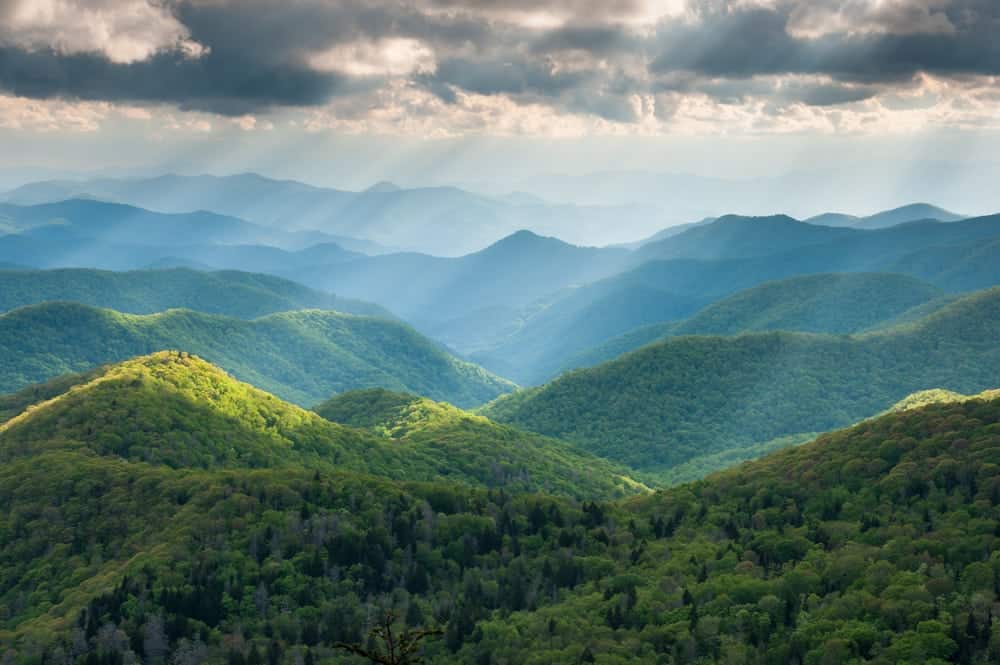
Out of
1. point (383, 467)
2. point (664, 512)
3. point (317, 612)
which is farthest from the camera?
point (383, 467)

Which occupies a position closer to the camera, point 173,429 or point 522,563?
point 522,563

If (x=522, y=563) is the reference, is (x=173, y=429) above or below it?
above

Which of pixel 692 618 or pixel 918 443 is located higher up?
pixel 918 443

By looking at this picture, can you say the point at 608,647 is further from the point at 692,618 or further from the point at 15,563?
the point at 15,563

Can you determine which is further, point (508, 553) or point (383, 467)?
point (383, 467)

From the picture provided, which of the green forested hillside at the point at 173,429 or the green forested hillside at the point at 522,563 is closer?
the green forested hillside at the point at 522,563

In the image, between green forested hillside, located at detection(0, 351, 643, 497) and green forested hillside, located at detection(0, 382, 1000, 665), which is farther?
green forested hillside, located at detection(0, 351, 643, 497)

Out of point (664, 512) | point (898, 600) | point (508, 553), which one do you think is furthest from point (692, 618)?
point (664, 512)

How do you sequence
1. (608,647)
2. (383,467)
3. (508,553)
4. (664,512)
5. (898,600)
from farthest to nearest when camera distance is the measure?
1. (383,467)
2. (664,512)
3. (508,553)
4. (608,647)
5. (898,600)
